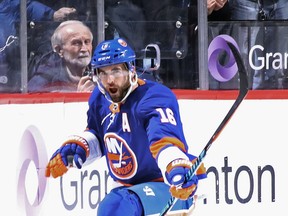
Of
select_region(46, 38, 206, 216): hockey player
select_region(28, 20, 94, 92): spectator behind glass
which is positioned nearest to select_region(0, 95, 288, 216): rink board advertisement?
select_region(28, 20, 94, 92): spectator behind glass

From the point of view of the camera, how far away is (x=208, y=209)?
268 inches

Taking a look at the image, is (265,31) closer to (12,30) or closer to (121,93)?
(12,30)

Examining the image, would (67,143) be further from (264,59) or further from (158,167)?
(264,59)

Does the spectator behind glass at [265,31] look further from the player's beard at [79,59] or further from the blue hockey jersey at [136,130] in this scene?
the blue hockey jersey at [136,130]

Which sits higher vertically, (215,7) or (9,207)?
(215,7)

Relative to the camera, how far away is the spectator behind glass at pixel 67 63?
7.21m

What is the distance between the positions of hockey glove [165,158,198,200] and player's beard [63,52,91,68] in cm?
210

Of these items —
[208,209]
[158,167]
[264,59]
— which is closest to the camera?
[158,167]

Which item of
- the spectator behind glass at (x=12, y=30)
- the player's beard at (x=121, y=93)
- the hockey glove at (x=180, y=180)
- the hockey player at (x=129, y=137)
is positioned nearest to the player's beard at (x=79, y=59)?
the spectator behind glass at (x=12, y=30)

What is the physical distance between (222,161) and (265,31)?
0.92m

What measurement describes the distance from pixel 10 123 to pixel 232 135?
129cm

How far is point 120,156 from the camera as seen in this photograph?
5.61 m

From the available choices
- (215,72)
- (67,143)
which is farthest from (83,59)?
(67,143)

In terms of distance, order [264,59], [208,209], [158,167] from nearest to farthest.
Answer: [158,167] < [208,209] < [264,59]
